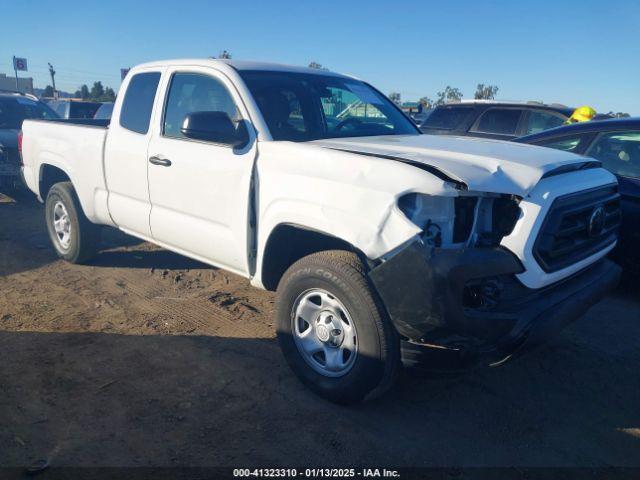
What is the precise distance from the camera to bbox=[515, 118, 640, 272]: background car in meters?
4.47

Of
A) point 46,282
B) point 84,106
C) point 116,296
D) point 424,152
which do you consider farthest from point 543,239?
point 84,106

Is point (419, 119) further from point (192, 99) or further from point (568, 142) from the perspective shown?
point (192, 99)

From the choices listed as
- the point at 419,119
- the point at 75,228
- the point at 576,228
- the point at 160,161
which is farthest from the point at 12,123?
the point at 419,119

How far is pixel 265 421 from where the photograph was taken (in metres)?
2.94

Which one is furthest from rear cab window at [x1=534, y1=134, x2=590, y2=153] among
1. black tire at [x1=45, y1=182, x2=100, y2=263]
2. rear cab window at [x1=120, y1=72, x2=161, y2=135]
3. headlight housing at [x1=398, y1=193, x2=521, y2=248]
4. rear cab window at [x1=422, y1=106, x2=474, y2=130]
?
black tire at [x1=45, y1=182, x2=100, y2=263]

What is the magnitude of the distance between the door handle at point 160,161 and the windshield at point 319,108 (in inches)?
35.9

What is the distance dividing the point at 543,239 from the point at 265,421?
187 centimetres

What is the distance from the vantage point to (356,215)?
2.72 meters

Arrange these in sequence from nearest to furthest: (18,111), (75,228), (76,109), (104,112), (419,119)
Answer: (75,228) → (18,111) → (104,112) → (76,109) → (419,119)

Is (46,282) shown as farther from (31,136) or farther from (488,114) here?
(488,114)

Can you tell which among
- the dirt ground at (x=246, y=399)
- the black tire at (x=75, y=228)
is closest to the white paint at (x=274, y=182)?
the black tire at (x=75, y=228)

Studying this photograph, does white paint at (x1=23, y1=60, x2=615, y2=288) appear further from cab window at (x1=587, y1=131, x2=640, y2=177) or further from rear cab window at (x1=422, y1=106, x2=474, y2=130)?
rear cab window at (x1=422, y1=106, x2=474, y2=130)

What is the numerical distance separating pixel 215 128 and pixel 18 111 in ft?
26.8

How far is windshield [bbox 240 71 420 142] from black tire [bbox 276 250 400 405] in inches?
41.3
